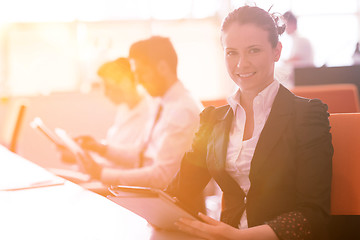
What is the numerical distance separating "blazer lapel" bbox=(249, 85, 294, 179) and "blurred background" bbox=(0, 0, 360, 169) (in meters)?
4.57

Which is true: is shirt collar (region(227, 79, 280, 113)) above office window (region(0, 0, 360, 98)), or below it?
below

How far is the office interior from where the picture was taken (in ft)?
16.1

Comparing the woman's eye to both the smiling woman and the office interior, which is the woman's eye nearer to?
the smiling woman

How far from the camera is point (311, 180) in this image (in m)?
1.06

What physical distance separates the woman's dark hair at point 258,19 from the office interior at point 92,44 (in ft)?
12.6

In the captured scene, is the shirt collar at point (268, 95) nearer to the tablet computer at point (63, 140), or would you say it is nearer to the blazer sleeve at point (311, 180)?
the blazer sleeve at point (311, 180)

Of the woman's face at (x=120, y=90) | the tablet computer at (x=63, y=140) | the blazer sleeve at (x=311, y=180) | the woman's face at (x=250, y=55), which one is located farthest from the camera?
the woman's face at (x=120, y=90)

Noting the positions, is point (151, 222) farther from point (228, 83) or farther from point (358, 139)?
point (228, 83)

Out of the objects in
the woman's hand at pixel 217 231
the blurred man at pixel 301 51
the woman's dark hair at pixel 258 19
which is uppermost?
the blurred man at pixel 301 51

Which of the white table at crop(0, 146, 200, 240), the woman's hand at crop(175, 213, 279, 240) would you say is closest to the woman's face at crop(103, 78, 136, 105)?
A: the white table at crop(0, 146, 200, 240)

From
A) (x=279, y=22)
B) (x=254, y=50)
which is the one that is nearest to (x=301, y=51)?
(x=279, y=22)

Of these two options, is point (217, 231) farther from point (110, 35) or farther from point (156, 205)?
point (110, 35)

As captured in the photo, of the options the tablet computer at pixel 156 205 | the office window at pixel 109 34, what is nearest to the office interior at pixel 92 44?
the office window at pixel 109 34

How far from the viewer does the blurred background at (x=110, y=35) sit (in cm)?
614
